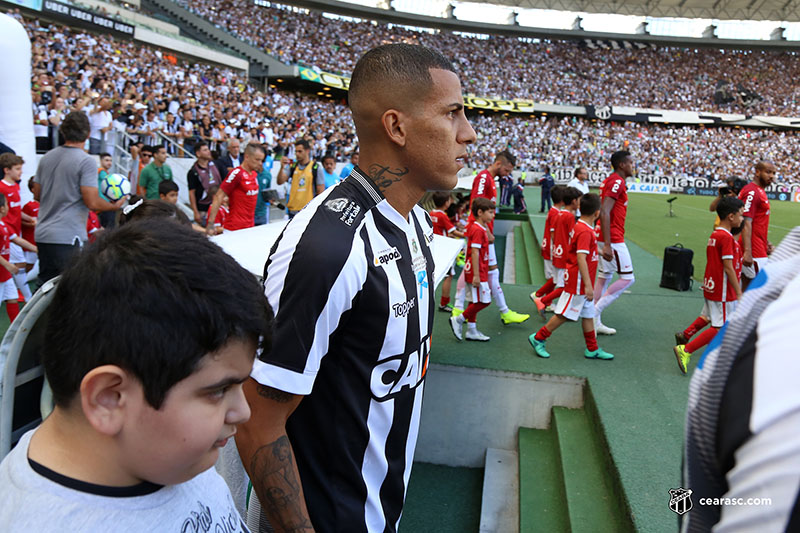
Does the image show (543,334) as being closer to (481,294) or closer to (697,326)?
(481,294)

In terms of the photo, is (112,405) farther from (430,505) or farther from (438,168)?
(430,505)

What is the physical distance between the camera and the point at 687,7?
2067 inches

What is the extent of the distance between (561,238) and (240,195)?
423 centimetres

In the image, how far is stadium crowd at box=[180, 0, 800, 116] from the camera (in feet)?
164

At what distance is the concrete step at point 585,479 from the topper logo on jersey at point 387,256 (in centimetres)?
241

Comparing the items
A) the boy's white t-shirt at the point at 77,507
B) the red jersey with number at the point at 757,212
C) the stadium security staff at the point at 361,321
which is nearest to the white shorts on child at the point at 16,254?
the stadium security staff at the point at 361,321

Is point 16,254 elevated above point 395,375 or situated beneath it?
situated beneath

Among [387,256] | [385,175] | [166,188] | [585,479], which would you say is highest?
[385,175]

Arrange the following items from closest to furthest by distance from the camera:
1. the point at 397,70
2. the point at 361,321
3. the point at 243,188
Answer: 1. the point at 361,321
2. the point at 397,70
3. the point at 243,188

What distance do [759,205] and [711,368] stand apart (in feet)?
25.0

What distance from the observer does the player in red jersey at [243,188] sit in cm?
746

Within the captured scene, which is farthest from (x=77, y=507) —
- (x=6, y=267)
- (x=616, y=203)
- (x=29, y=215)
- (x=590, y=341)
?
(x=29, y=215)

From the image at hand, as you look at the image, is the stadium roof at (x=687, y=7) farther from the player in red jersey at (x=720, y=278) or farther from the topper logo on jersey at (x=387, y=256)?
the topper logo on jersey at (x=387, y=256)

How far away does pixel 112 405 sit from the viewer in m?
0.92
